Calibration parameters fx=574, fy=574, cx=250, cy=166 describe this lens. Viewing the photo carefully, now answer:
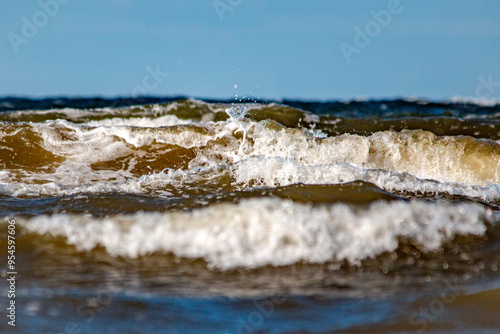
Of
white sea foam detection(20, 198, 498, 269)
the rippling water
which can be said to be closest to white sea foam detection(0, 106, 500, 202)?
the rippling water

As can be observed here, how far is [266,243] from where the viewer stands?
10.3 feet

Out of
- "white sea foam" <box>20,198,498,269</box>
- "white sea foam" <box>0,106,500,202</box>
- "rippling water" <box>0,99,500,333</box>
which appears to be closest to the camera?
"rippling water" <box>0,99,500,333</box>

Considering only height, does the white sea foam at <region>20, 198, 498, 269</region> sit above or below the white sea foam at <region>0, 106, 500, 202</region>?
below

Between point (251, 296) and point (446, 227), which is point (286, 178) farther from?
point (251, 296)

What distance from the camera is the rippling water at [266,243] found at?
93.4 inches

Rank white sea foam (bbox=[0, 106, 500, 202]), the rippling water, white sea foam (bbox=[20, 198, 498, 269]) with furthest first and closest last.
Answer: white sea foam (bbox=[0, 106, 500, 202]) → white sea foam (bbox=[20, 198, 498, 269]) → the rippling water

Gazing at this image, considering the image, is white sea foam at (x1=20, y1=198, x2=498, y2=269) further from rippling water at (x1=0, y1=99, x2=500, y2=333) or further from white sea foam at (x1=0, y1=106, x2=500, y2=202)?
white sea foam at (x1=0, y1=106, x2=500, y2=202)

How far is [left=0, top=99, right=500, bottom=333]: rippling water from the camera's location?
7.78 ft

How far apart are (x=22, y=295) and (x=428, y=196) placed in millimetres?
2804

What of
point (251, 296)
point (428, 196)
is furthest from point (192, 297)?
point (428, 196)

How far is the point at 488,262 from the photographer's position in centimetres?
300

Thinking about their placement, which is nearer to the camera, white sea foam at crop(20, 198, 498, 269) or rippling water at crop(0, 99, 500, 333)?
rippling water at crop(0, 99, 500, 333)

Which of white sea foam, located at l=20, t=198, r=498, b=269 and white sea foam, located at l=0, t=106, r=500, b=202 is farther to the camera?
white sea foam, located at l=0, t=106, r=500, b=202

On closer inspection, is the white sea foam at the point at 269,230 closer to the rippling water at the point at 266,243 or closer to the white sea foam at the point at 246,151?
the rippling water at the point at 266,243
